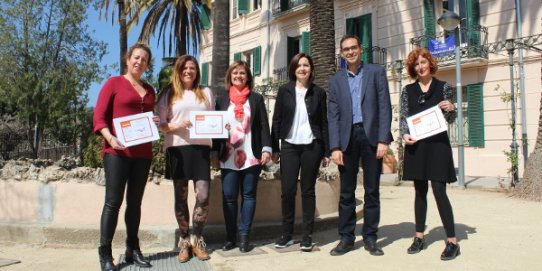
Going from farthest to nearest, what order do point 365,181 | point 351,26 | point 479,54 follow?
1. point 351,26
2. point 479,54
3. point 365,181

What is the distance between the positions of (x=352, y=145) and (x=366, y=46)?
1427cm

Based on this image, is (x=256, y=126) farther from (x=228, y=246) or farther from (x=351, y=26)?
(x=351, y=26)

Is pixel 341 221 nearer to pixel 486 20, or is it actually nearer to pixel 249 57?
pixel 486 20

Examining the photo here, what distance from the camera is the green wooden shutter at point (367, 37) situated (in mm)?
17703

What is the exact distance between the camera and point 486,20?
14617mm

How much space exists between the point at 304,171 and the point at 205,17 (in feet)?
62.3

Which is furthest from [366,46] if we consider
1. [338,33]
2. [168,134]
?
[168,134]

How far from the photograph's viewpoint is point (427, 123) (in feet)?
14.1

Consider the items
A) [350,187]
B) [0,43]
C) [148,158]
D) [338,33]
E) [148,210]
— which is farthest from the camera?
[338,33]

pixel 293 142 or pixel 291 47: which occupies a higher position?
pixel 291 47

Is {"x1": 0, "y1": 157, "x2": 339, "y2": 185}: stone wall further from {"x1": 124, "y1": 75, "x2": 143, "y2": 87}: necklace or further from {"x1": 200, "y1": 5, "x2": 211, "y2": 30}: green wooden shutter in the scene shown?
{"x1": 200, "y1": 5, "x2": 211, "y2": 30}: green wooden shutter

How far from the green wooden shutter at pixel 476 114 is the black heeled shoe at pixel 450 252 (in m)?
11.5

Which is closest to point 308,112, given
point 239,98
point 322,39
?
point 239,98

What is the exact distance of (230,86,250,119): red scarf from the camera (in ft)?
15.0
